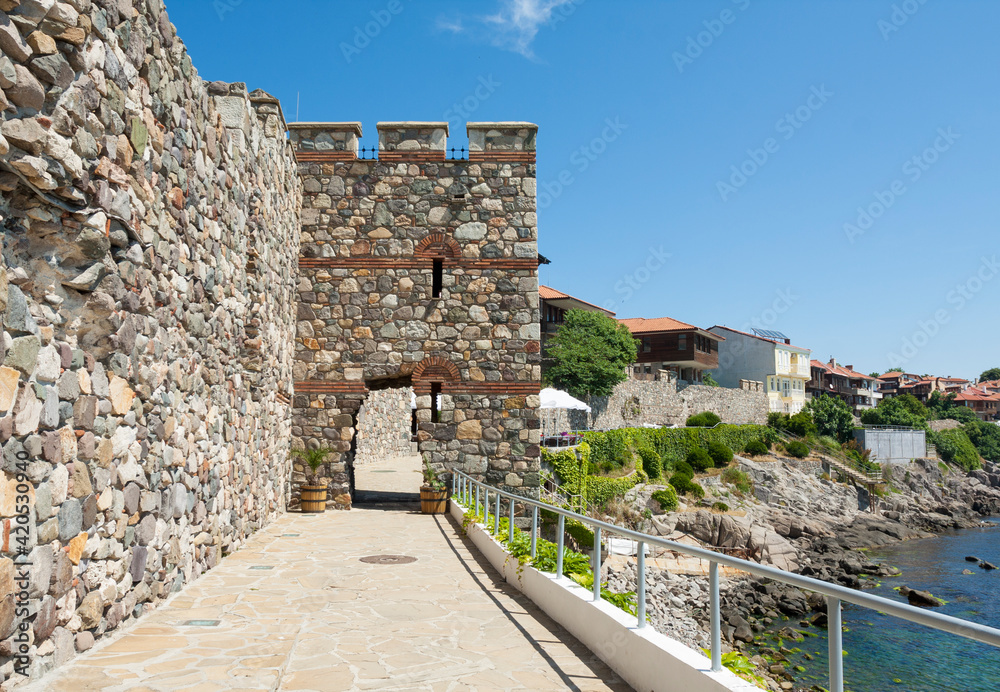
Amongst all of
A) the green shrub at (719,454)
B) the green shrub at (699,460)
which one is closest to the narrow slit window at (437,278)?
the green shrub at (699,460)

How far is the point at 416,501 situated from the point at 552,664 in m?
9.68

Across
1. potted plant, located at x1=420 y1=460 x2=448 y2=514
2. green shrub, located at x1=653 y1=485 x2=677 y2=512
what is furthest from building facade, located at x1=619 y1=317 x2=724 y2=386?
potted plant, located at x1=420 y1=460 x2=448 y2=514

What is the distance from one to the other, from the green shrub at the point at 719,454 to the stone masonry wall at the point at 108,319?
29299mm

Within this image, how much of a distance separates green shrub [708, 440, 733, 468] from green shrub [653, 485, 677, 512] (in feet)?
25.9

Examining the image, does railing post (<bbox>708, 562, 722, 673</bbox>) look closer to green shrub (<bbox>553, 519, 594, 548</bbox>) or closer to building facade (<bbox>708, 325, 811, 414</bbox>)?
green shrub (<bbox>553, 519, 594, 548</bbox>)

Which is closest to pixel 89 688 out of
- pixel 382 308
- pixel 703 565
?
pixel 382 308

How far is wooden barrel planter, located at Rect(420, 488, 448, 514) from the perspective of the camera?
39.2 ft

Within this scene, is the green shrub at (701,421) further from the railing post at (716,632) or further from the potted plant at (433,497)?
the railing post at (716,632)

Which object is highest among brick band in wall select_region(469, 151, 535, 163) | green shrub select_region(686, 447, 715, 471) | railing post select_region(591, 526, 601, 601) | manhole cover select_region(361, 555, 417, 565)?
brick band in wall select_region(469, 151, 535, 163)

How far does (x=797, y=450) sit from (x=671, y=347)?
39.4 ft

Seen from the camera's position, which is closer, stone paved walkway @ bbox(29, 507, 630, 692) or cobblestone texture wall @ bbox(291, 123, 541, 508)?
stone paved walkway @ bbox(29, 507, 630, 692)

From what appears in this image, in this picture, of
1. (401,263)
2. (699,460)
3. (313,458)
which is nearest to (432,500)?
(313,458)

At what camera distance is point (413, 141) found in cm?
1249

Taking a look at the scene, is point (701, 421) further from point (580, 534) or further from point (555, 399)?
point (580, 534)
